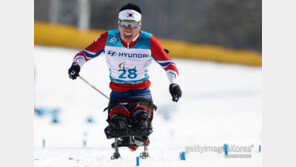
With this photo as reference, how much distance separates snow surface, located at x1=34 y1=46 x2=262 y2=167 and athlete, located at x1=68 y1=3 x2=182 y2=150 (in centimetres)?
43

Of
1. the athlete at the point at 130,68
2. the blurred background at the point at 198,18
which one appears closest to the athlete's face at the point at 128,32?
the athlete at the point at 130,68

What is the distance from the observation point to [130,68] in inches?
175

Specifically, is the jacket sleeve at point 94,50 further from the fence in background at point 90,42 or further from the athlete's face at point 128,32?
the fence in background at point 90,42

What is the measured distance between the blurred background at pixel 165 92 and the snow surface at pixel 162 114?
13mm

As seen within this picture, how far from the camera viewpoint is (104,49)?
4547 millimetres

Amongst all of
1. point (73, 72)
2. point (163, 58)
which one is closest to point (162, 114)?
point (163, 58)

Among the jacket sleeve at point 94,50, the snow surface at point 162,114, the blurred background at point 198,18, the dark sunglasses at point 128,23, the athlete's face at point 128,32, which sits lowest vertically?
the snow surface at point 162,114

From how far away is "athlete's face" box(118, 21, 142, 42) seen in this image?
4340mm

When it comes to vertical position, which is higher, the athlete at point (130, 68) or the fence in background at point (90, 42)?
the fence in background at point (90, 42)

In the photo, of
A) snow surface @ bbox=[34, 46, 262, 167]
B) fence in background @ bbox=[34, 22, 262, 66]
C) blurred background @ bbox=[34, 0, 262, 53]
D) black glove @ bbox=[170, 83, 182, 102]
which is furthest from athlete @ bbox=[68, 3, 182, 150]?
blurred background @ bbox=[34, 0, 262, 53]

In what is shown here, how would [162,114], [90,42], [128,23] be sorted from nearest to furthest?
[128,23] < [162,114] < [90,42]

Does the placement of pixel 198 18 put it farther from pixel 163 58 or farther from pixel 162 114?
pixel 163 58

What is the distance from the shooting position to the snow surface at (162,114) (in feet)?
15.6

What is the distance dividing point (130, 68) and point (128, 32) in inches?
14.5
